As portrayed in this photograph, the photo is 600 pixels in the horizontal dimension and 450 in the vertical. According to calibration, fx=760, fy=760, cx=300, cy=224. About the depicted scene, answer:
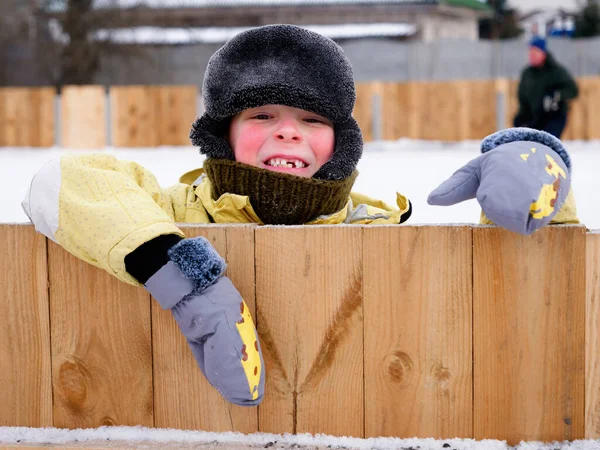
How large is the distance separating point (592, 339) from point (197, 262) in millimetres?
746

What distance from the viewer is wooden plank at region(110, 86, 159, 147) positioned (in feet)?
37.2

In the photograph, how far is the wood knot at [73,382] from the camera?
150 cm

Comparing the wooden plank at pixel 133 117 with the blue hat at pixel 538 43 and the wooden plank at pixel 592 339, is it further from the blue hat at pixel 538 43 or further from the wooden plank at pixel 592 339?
the wooden plank at pixel 592 339

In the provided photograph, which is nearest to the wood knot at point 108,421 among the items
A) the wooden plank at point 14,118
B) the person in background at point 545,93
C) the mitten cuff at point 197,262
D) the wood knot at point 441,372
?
the mitten cuff at point 197,262

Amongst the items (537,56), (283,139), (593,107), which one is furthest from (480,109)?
(283,139)

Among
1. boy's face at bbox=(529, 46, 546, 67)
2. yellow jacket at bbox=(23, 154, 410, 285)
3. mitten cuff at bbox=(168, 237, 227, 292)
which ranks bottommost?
mitten cuff at bbox=(168, 237, 227, 292)

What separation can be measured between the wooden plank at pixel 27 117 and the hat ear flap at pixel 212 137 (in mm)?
10553

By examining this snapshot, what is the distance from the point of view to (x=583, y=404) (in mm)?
1420

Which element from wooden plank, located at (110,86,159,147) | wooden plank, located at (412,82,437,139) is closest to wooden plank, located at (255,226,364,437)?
wooden plank, located at (412,82,437,139)

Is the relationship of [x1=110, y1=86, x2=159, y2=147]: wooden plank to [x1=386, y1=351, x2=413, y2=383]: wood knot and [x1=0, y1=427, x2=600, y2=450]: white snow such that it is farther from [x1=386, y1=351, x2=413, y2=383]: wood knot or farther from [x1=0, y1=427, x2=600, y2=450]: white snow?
[x1=386, y1=351, x2=413, y2=383]: wood knot

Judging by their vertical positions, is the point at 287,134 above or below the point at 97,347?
above

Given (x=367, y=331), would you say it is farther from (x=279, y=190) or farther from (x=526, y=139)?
(x=526, y=139)

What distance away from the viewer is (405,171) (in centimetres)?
637

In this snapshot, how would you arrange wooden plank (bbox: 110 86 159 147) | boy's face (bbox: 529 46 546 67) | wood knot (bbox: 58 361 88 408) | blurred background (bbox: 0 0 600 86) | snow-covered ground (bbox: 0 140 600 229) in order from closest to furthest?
wood knot (bbox: 58 361 88 408), snow-covered ground (bbox: 0 140 600 229), boy's face (bbox: 529 46 546 67), wooden plank (bbox: 110 86 159 147), blurred background (bbox: 0 0 600 86)
